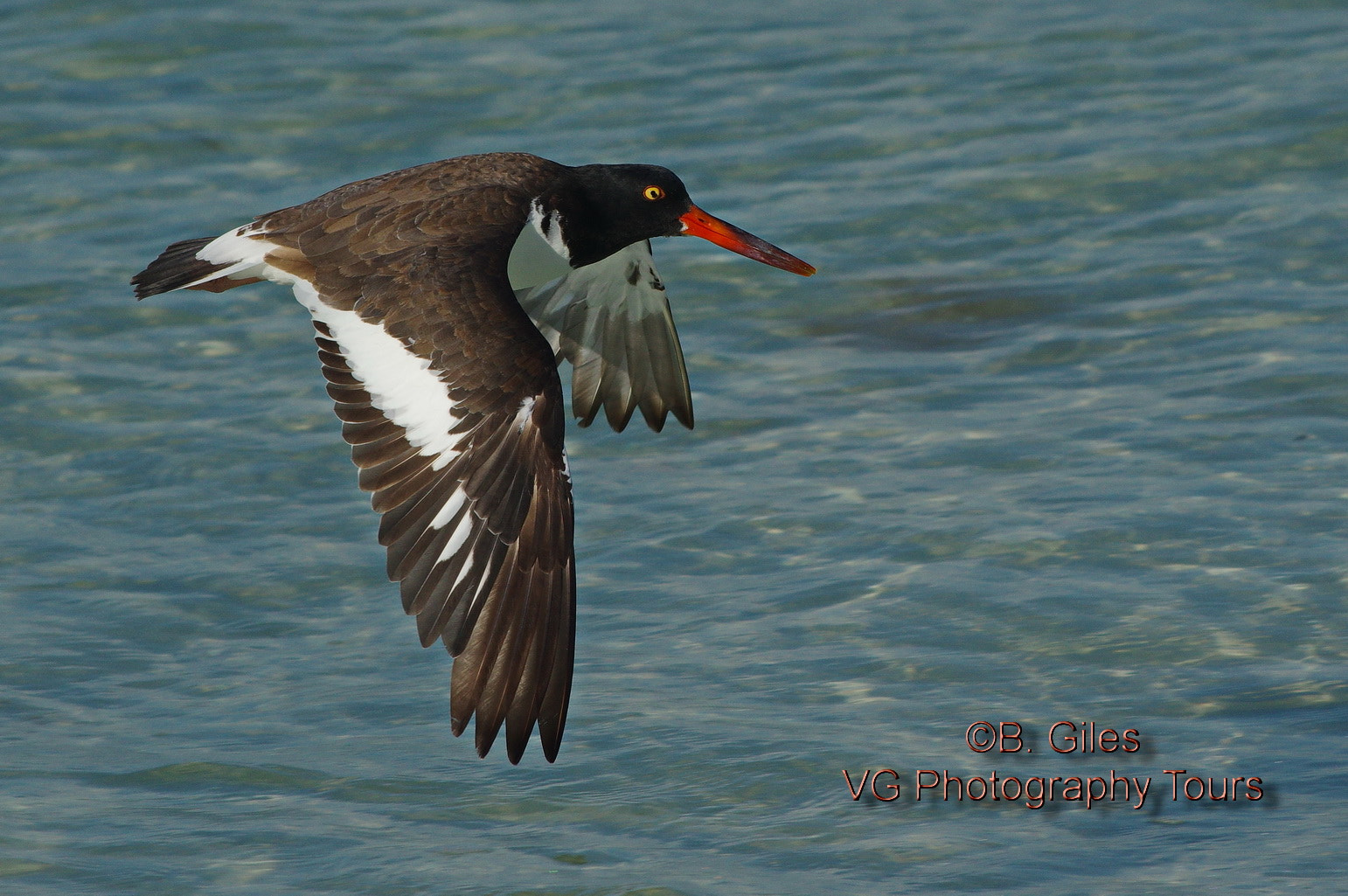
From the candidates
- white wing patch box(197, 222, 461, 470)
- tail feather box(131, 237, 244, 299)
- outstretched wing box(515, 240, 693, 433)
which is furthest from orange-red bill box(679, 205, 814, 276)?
tail feather box(131, 237, 244, 299)

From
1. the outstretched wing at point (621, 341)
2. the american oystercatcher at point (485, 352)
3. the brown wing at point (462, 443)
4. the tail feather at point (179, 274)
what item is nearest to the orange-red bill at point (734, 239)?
the american oystercatcher at point (485, 352)

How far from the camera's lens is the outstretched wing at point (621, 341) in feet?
24.0

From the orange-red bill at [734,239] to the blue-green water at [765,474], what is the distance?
97 cm

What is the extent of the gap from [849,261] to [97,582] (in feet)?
14.4

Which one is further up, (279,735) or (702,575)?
(702,575)

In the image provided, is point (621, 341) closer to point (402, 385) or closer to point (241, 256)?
point (241, 256)

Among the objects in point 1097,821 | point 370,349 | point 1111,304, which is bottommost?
point 1097,821

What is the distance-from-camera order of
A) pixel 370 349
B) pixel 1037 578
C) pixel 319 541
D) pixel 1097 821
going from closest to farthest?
1. pixel 1097 821
2. pixel 370 349
3. pixel 1037 578
4. pixel 319 541

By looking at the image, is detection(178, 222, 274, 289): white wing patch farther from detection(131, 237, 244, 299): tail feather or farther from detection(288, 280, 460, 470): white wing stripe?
detection(288, 280, 460, 470): white wing stripe

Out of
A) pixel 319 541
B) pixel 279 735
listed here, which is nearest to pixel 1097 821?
pixel 279 735

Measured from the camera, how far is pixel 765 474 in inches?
301

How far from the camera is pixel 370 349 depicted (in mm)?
5785

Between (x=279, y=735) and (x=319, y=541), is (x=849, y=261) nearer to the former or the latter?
(x=319, y=541)

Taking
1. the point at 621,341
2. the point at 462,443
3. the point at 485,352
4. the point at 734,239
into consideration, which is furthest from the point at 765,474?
the point at 462,443
